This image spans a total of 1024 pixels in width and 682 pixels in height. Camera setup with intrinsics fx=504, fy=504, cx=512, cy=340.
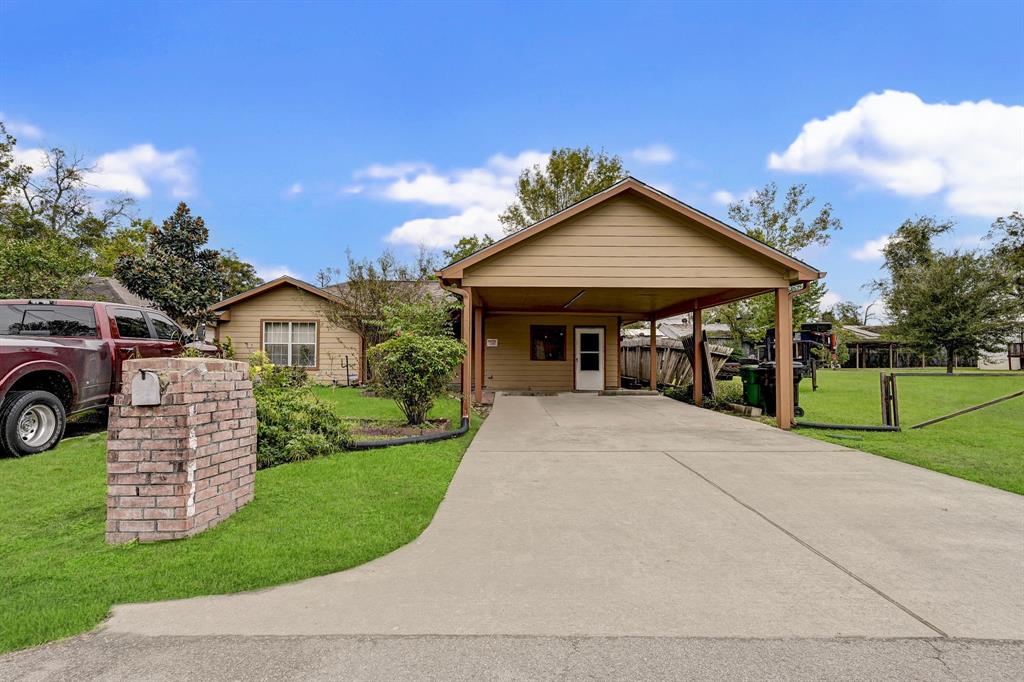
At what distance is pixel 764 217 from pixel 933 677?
84.7ft

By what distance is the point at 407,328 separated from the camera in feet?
28.8

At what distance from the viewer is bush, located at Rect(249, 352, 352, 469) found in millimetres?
5934

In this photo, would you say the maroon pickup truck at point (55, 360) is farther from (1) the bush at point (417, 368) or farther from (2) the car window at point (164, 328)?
(1) the bush at point (417, 368)

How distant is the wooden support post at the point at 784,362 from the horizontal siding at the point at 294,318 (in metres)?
12.8

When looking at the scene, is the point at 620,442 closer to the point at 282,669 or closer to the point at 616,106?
the point at 282,669

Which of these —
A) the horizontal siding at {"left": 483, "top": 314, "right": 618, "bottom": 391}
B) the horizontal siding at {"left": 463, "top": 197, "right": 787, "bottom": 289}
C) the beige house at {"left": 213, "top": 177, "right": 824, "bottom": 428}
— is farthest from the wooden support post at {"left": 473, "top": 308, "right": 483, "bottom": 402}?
the horizontal siding at {"left": 463, "top": 197, "right": 787, "bottom": 289}

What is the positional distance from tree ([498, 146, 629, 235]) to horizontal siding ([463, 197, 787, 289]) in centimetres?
2267

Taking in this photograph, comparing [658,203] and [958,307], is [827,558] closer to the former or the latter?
[658,203]

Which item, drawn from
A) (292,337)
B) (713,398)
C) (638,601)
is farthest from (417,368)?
(292,337)

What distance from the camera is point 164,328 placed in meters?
8.98

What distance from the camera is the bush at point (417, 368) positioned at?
8.01 m

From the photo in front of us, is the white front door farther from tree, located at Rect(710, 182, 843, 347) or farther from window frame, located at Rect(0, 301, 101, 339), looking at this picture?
window frame, located at Rect(0, 301, 101, 339)

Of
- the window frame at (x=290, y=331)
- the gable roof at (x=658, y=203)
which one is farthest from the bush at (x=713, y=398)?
the window frame at (x=290, y=331)

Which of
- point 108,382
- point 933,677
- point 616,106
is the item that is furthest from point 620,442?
point 616,106
